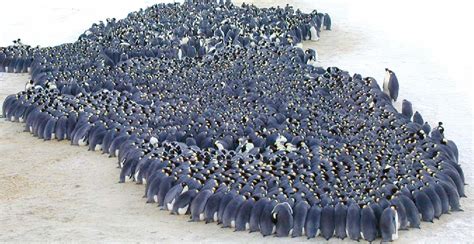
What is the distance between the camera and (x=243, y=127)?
12.8m

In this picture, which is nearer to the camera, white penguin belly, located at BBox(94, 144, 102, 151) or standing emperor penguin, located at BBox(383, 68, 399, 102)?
white penguin belly, located at BBox(94, 144, 102, 151)

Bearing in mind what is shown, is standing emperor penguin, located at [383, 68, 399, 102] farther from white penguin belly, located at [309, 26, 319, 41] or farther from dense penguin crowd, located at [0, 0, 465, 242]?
white penguin belly, located at [309, 26, 319, 41]

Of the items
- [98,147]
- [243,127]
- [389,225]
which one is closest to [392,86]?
[243,127]

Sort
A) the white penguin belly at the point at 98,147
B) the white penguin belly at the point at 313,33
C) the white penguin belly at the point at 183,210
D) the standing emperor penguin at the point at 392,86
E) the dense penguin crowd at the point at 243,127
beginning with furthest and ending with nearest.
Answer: the white penguin belly at the point at 313,33 < the standing emperor penguin at the point at 392,86 < the white penguin belly at the point at 98,147 < the white penguin belly at the point at 183,210 < the dense penguin crowd at the point at 243,127

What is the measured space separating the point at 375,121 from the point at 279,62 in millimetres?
3657

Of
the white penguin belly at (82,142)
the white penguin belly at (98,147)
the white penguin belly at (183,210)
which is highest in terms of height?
the white penguin belly at (82,142)

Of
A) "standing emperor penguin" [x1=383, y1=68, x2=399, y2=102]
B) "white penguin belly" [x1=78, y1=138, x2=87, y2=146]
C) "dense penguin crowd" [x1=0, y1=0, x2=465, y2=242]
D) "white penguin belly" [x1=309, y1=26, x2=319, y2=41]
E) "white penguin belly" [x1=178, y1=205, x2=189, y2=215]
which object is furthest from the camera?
"white penguin belly" [x1=309, y1=26, x2=319, y2=41]

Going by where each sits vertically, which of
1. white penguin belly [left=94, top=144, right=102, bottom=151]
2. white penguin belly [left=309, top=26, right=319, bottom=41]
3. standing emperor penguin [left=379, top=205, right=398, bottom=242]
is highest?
white penguin belly [left=309, top=26, right=319, bottom=41]

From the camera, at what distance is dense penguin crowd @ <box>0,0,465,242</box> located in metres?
10.1

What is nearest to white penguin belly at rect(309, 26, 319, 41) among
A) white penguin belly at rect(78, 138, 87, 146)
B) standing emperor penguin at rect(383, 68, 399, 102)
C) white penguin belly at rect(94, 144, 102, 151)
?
standing emperor penguin at rect(383, 68, 399, 102)

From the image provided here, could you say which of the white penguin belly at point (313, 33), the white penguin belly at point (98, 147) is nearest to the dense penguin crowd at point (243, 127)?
the white penguin belly at point (98, 147)

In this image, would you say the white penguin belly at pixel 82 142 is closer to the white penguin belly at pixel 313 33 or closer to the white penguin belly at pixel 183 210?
the white penguin belly at pixel 183 210

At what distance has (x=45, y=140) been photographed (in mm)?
13648

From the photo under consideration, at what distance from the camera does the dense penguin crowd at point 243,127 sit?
1011 cm
